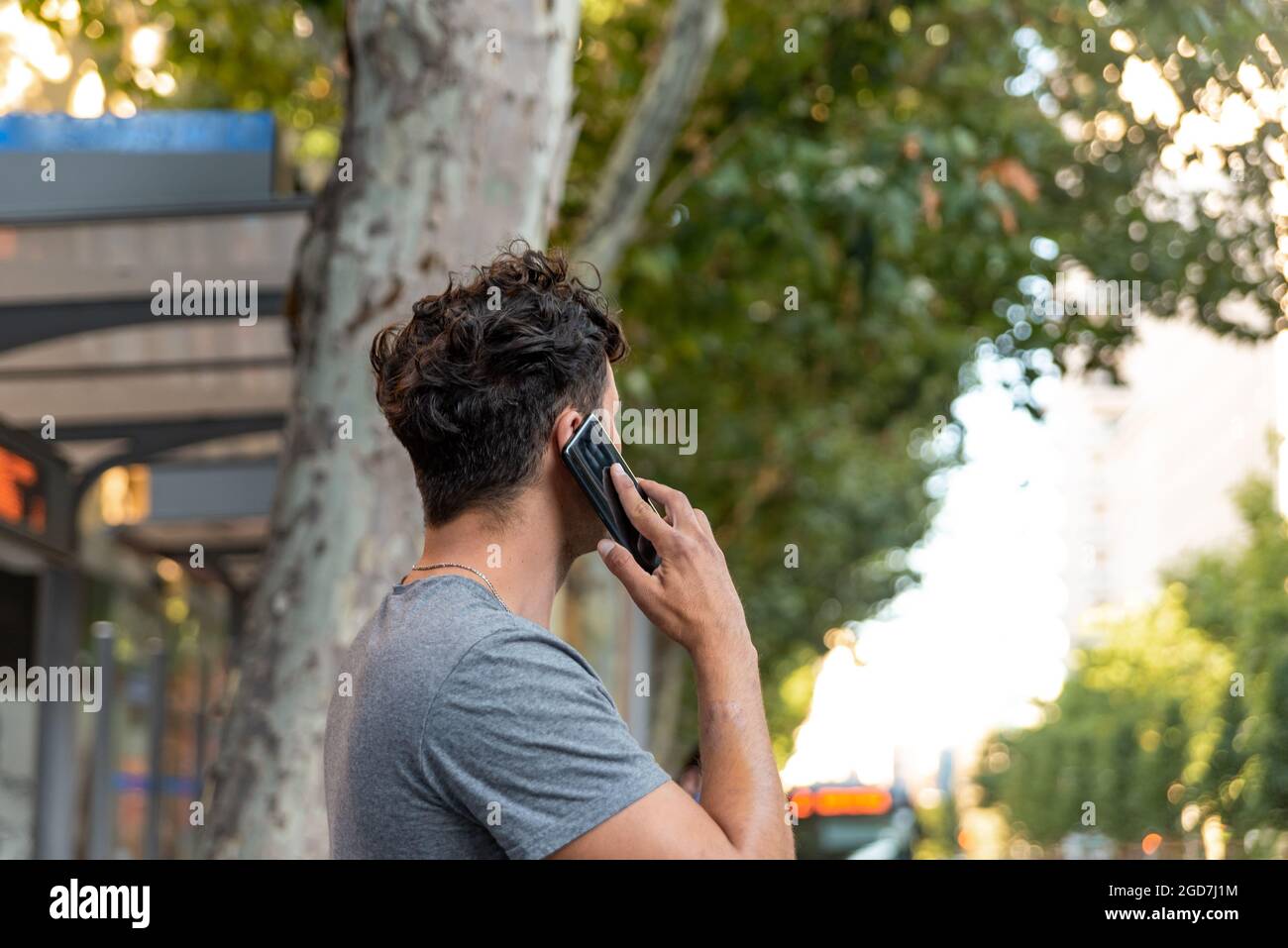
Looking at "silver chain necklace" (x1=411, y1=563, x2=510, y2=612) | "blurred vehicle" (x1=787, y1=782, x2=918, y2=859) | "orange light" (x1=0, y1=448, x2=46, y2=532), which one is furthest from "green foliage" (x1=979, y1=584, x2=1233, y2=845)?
"silver chain necklace" (x1=411, y1=563, x2=510, y2=612)

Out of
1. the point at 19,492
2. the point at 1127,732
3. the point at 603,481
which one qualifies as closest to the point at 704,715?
the point at 603,481

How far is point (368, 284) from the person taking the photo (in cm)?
502

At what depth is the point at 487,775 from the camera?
1.75 metres

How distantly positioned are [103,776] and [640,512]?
9.10 meters

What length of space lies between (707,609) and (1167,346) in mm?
112978

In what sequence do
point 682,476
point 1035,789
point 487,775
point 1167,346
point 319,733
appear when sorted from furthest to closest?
point 1167,346 → point 1035,789 → point 682,476 → point 319,733 → point 487,775

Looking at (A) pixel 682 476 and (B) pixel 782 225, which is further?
(A) pixel 682 476

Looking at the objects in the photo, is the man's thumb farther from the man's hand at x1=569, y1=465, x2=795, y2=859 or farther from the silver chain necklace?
the silver chain necklace

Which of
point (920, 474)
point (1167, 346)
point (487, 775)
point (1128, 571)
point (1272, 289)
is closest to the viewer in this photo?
point (487, 775)

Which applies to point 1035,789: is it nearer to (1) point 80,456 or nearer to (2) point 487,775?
(1) point 80,456

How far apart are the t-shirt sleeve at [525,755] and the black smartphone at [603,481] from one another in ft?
0.87

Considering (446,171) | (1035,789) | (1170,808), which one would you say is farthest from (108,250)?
(1035,789)

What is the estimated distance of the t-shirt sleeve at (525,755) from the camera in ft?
5.69

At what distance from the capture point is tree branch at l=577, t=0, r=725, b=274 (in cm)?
766
